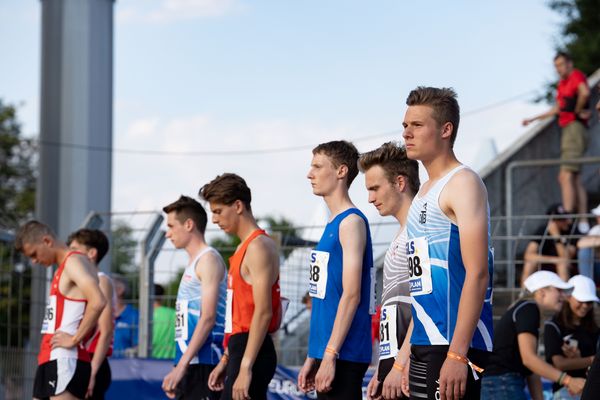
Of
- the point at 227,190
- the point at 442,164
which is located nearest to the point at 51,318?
the point at 227,190

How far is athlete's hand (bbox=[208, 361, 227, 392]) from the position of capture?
682cm

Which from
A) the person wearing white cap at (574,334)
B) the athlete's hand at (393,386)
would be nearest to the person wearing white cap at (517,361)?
the person wearing white cap at (574,334)

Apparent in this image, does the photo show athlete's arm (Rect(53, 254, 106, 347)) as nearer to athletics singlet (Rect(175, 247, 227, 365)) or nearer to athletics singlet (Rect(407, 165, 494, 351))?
athletics singlet (Rect(175, 247, 227, 365))

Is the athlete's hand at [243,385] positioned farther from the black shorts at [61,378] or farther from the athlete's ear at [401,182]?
the black shorts at [61,378]

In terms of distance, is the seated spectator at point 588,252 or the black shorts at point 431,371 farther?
the seated spectator at point 588,252

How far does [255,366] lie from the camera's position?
6.29 m

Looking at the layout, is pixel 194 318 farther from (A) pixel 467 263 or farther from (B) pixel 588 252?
(B) pixel 588 252

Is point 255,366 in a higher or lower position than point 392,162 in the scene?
lower

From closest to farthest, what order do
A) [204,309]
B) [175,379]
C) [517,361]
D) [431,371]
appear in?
[431,371] < [175,379] < [204,309] < [517,361]

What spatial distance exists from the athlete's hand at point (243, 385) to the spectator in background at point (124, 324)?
445cm

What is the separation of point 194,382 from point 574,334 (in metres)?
2.84

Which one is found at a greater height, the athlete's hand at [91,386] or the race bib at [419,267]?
the race bib at [419,267]

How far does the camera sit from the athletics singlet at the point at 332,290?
5855 mm

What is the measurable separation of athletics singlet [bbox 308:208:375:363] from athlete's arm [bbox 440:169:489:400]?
1668 mm
